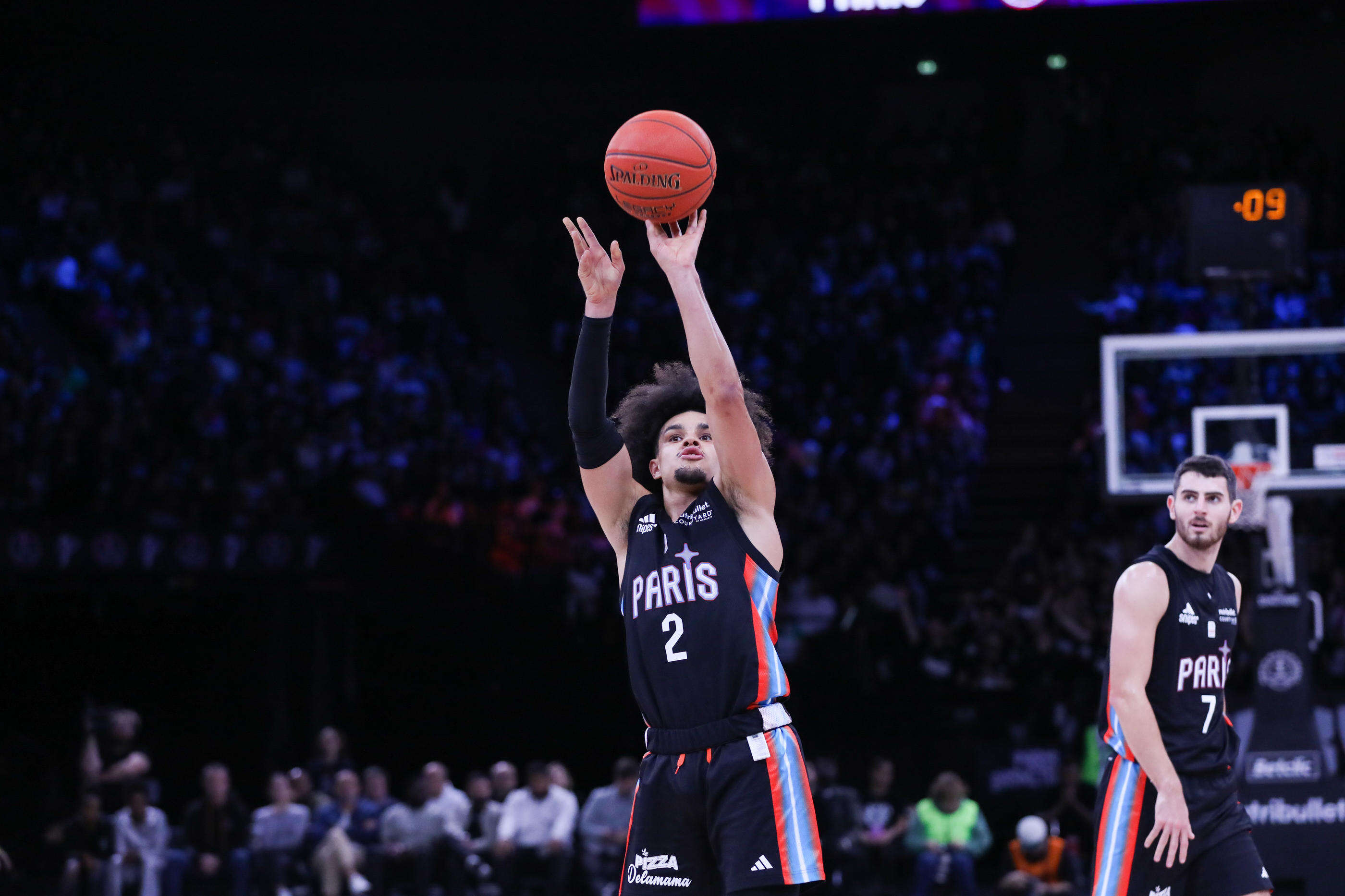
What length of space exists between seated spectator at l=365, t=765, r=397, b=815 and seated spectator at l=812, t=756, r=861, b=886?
11.0 feet

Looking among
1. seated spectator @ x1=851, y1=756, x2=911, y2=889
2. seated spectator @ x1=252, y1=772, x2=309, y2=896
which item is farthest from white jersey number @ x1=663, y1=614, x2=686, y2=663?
seated spectator @ x1=252, y1=772, x2=309, y2=896

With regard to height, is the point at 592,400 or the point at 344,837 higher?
the point at 592,400

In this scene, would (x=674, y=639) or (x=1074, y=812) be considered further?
(x=1074, y=812)

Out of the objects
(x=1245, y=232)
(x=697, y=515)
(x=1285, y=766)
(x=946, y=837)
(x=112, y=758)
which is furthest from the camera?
(x=112, y=758)

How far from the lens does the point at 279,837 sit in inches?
479

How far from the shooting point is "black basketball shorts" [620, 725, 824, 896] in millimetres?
4262

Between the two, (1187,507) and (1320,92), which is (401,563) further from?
(1320,92)

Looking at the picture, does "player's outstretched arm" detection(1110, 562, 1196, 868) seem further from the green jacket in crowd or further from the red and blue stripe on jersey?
the green jacket in crowd

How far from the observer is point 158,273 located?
60.2ft

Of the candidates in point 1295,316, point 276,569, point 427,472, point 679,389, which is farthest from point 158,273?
point 679,389

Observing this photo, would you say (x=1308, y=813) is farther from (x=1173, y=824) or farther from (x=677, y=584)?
(x=677, y=584)

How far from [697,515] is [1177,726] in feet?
6.88

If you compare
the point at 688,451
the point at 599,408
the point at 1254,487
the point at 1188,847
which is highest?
the point at 1254,487

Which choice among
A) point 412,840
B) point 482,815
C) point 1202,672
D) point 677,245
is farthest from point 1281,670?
point 677,245
